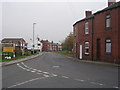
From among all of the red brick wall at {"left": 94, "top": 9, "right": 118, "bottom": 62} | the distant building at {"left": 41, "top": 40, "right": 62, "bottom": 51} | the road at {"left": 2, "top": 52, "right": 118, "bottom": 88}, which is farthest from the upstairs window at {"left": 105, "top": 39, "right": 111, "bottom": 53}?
the distant building at {"left": 41, "top": 40, "right": 62, "bottom": 51}

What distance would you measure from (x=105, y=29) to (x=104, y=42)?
5.22 ft

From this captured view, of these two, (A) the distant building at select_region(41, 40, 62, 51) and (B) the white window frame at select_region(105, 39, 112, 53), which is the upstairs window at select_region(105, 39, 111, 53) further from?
(A) the distant building at select_region(41, 40, 62, 51)

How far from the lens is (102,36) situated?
1017 inches

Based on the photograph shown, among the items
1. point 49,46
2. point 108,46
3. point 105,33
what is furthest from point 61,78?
point 49,46

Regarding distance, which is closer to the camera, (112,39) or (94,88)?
(94,88)

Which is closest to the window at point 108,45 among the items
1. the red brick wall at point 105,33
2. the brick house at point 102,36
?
the brick house at point 102,36

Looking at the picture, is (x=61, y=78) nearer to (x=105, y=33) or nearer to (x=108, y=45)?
(x=108, y=45)

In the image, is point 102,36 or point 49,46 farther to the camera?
point 49,46

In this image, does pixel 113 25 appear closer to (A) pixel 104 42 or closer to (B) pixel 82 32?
(A) pixel 104 42

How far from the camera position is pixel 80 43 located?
110ft

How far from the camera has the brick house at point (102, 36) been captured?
2310cm

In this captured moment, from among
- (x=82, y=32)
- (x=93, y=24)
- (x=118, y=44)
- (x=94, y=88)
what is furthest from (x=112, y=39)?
(x=94, y=88)

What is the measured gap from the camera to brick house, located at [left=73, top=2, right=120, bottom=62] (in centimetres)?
2310

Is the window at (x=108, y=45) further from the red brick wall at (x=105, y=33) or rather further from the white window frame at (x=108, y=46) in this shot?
the red brick wall at (x=105, y=33)
